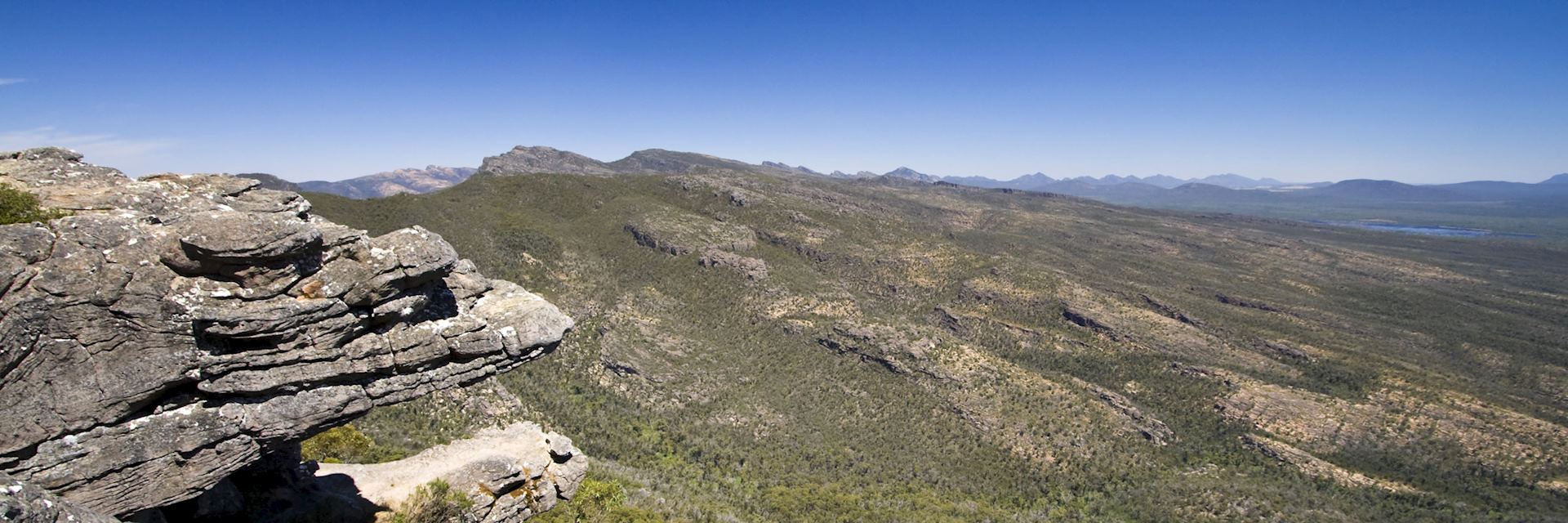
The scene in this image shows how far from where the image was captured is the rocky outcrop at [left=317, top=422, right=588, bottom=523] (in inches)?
1000

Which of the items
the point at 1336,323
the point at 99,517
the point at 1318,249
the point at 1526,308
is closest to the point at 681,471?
the point at 99,517

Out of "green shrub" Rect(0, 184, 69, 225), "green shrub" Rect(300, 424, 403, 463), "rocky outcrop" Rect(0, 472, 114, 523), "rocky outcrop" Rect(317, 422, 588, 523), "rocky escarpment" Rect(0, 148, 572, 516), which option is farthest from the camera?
"green shrub" Rect(300, 424, 403, 463)

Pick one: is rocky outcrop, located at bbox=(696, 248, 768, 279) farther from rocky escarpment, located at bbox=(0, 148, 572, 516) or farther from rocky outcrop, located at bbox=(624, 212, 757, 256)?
rocky escarpment, located at bbox=(0, 148, 572, 516)

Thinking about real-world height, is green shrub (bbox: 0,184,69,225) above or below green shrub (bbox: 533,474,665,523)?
above

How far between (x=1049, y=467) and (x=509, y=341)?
54.7 metres

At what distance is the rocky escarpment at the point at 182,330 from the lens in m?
11.9

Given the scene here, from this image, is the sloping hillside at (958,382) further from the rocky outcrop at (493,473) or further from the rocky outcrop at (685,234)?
the rocky outcrop at (493,473)

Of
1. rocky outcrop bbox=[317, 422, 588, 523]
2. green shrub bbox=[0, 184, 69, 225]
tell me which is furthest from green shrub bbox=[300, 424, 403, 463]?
green shrub bbox=[0, 184, 69, 225]

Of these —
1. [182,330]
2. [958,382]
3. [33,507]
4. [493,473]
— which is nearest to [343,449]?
[493,473]

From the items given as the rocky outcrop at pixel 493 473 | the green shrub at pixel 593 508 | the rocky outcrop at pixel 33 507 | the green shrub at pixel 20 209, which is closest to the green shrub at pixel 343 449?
the rocky outcrop at pixel 493 473

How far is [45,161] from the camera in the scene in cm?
1547

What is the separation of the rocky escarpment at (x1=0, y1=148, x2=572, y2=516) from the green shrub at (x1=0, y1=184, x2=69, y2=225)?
0.53m

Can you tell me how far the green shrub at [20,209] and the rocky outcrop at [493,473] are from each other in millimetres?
15667

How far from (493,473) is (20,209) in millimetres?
17089
